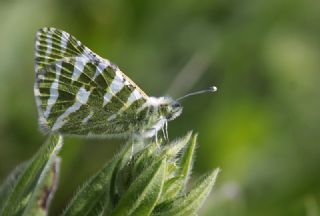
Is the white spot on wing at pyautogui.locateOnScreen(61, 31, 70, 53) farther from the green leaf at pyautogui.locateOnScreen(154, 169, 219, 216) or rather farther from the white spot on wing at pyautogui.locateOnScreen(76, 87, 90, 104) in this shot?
the green leaf at pyautogui.locateOnScreen(154, 169, 219, 216)

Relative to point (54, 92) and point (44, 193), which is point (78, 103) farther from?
point (44, 193)

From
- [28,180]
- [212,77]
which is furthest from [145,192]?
[212,77]

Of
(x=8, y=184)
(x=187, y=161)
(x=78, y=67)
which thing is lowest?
(x=8, y=184)

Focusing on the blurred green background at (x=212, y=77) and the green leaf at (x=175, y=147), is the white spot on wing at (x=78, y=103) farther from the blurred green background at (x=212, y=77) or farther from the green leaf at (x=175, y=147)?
the blurred green background at (x=212, y=77)

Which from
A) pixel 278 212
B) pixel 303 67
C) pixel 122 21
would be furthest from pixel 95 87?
pixel 303 67

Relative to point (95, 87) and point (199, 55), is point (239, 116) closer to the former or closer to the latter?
point (199, 55)

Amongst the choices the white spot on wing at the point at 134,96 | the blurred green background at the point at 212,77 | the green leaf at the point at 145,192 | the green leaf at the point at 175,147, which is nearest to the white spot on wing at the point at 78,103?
the white spot on wing at the point at 134,96
